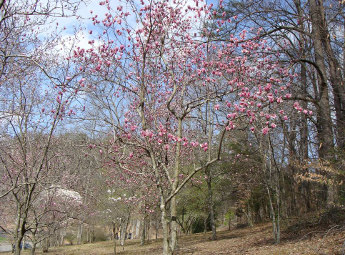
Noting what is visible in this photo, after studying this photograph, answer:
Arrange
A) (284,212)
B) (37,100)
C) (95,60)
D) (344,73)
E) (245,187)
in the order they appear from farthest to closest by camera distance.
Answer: (245,187)
(284,212)
(344,73)
(37,100)
(95,60)

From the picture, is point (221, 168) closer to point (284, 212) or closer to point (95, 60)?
point (284, 212)

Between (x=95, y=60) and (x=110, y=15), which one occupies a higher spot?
(x=110, y=15)

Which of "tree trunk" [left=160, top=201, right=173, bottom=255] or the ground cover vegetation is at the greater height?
the ground cover vegetation

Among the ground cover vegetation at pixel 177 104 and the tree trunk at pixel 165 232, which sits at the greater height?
the ground cover vegetation at pixel 177 104

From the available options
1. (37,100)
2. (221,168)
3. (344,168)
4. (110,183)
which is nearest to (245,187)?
(221,168)

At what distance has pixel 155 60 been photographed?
22.9 feet

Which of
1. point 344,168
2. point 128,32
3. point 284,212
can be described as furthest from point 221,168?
point 128,32

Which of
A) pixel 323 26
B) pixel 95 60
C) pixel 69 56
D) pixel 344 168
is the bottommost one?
pixel 344 168

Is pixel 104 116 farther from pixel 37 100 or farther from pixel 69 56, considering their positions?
pixel 37 100

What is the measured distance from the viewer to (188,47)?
6.75 metres

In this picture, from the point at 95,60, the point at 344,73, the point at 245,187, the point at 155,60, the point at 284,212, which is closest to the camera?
the point at 95,60

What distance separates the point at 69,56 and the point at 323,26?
712cm

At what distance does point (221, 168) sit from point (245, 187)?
1.63m

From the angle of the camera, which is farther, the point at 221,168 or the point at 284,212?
the point at 221,168
